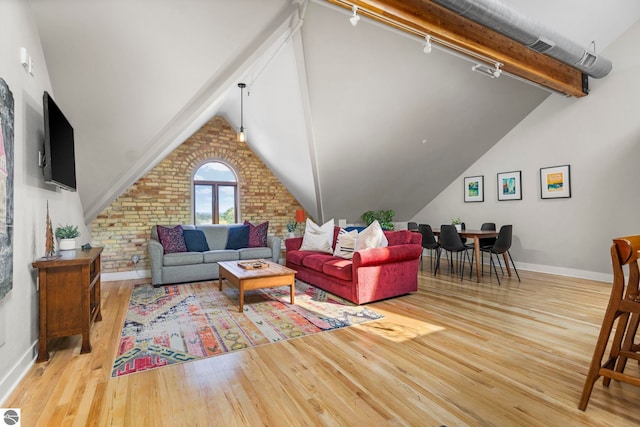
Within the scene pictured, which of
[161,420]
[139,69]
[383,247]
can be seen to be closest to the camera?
[161,420]

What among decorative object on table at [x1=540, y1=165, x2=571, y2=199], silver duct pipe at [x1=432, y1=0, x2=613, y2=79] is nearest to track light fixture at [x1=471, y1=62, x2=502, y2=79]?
silver duct pipe at [x1=432, y1=0, x2=613, y2=79]

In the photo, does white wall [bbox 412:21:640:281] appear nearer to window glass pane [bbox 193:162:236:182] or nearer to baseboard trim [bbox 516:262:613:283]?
baseboard trim [bbox 516:262:613:283]

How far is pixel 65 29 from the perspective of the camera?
98.3 inches

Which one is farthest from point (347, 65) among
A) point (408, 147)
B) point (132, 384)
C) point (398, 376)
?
point (132, 384)

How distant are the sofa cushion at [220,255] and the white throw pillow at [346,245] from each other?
1.83 metres

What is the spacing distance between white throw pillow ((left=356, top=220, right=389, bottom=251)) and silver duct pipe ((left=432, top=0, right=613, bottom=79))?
2.44 m

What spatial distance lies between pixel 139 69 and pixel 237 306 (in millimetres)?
2651

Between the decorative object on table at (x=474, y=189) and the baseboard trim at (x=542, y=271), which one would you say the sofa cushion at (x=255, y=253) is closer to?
the baseboard trim at (x=542, y=271)

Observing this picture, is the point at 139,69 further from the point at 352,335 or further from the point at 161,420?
the point at 352,335

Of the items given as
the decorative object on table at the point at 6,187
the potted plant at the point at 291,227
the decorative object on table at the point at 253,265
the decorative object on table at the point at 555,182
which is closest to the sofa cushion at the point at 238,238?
the potted plant at the point at 291,227

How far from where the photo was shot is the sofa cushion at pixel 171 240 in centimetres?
498

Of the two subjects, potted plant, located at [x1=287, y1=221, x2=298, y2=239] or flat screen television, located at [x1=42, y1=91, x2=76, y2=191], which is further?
potted plant, located at [x1=287, y1=221, x2=298, y2=239]

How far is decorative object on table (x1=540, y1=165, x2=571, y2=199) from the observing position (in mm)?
5035

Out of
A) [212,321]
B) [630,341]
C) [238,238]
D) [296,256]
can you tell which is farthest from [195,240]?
[630,341]
